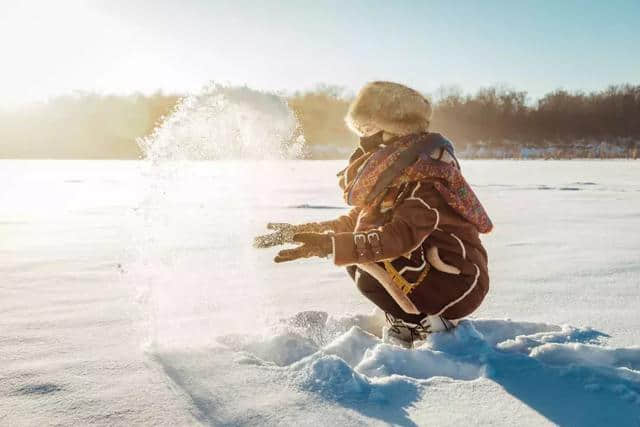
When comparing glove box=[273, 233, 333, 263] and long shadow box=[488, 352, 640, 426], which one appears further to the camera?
glove box=[273, 233, 333, 263]

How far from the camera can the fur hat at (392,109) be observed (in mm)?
1595

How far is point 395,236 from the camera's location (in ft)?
4.88

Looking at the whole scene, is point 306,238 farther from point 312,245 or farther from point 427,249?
point 427,249

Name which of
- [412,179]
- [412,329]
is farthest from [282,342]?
[412,179]

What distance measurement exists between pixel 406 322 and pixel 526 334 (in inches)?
16.9

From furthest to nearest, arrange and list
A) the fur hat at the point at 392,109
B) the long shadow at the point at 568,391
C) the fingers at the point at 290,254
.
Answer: the fur hat at the point at 392,109 < the fingers at the point at 290,254 < the long shadow at the point at 568,391

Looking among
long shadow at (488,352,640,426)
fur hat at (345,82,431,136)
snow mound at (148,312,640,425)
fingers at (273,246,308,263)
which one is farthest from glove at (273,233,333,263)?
long shadow at (488,352,640,426)

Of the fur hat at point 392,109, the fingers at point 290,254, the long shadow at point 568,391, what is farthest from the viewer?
the fur hat at point 392,109

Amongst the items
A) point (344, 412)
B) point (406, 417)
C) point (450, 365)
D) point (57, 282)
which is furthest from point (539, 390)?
point (57, 282)

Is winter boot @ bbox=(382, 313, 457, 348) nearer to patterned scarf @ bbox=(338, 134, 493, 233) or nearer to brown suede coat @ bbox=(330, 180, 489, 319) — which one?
brown suede coat @ bbox=(330, 180, 489, 319)

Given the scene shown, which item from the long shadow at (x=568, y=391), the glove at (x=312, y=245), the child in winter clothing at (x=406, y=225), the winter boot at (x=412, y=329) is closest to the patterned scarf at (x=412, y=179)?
the child in winter clothing at (x=406, y=225)

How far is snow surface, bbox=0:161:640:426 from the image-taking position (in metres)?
1.21

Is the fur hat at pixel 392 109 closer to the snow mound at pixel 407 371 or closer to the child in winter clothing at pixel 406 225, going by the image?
the child in winter clothing at pixel 406 225

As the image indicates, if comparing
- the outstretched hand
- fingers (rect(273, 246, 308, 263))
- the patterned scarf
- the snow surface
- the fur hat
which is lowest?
the snow surface
